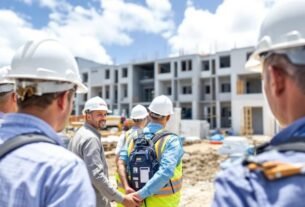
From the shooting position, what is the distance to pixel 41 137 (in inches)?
50.2

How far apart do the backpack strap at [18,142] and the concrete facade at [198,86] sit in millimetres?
27400

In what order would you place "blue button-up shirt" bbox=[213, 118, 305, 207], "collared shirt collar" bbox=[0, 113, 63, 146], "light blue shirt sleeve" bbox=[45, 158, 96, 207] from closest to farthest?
"blue button-up shirt" bbox=[213, 118, 305, 207] → "light blue shirt sleeve" bbox=[45, 158, 96, 207] → "collared shirt collar" bbox=[0, 113, 63, 146]

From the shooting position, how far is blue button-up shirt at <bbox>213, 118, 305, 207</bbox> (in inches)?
32.0

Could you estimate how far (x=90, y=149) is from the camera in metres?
3.18

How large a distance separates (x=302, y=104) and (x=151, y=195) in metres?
2.51

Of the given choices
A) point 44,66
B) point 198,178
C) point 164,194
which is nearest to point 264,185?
point 44,66

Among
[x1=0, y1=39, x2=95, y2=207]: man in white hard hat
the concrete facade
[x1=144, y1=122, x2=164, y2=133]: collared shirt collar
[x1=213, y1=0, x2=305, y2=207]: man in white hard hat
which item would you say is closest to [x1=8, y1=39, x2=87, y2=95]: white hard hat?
[x1=0, y1=39, x2=95, y2=207]: man in white hard hat

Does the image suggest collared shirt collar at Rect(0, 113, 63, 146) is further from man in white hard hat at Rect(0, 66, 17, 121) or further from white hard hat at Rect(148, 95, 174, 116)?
white hard hat at Rect(148, 95, 174, 116)

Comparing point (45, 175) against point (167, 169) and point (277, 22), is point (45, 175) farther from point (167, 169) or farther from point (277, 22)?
point (167, 169)

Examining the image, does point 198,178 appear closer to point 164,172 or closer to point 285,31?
point 164,172

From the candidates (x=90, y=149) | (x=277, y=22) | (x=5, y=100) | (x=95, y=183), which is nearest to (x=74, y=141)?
(x=90, y=149)

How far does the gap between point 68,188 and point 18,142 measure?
287 millimetres

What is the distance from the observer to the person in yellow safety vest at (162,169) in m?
3.12

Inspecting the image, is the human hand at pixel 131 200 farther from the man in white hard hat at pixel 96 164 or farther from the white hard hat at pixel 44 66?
the white hard hat at pixel 44 66
